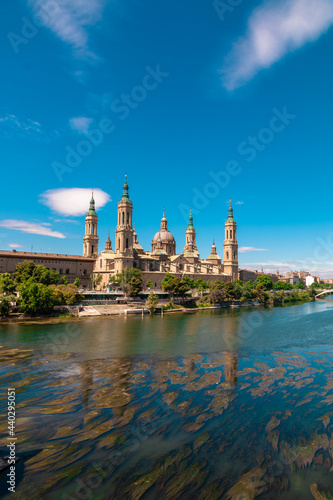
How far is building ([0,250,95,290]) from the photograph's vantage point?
222 feet

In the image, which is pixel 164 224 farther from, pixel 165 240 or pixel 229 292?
pixel 229 292

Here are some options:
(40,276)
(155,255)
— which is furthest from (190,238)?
(40,276)

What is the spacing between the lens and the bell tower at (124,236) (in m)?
72.0

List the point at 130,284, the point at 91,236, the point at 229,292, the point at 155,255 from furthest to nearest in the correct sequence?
the point at 91,236
the point at 155,255
the point at 229,292
the point at 130,284

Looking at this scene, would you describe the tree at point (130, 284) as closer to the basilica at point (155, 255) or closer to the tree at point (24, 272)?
the basilica at point (155, 255)

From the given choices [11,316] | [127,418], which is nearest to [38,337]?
[11,316]

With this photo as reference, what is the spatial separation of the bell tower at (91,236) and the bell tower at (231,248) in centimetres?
4131

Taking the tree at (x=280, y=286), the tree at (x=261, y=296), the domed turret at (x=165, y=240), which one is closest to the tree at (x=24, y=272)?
the domed turret at (x=165, y=240)

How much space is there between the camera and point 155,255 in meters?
86.8

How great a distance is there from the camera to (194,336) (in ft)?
104

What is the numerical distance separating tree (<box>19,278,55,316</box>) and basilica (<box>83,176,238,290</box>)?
1027 inches

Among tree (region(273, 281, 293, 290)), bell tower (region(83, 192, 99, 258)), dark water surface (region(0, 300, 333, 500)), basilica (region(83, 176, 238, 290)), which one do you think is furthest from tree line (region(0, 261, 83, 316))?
tree (region(273, 281, 293, 290))

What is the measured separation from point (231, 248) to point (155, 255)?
28.0 meters

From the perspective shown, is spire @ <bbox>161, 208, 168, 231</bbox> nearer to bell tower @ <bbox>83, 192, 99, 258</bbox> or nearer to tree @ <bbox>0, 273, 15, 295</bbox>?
bell tower @ <bbox>83, 192, 99, 258</bbox>
